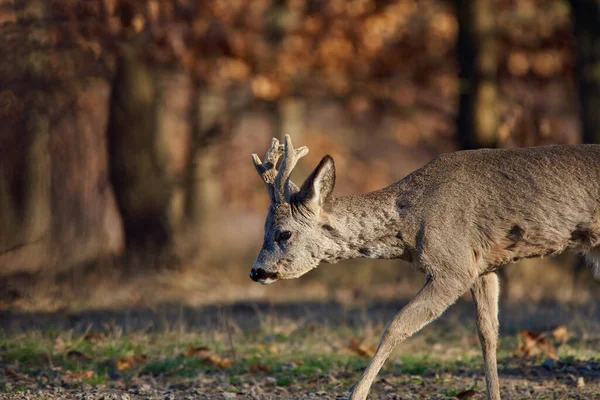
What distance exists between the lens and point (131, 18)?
474 inches

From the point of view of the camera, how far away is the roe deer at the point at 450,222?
260 inches

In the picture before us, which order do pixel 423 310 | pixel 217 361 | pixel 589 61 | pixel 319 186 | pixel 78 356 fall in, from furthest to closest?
pixel 589 61 → pixel 78 356 → pixel 217 361 → pixel 319 186 → pixel 423 310

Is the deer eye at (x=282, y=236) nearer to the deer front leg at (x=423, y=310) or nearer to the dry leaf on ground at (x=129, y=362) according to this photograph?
the deer front leg at (x=423, y=310)

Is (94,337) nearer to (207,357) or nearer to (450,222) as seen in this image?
(207,357)

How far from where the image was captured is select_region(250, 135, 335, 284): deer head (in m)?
6.94

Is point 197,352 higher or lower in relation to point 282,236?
lower

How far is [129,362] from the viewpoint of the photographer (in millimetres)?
8289

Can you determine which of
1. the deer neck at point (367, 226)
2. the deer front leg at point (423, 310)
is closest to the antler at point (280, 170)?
the deer neck at point (367, 226)

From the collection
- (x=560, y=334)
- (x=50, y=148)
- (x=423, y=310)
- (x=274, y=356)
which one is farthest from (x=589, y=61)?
(x=423, y=310)

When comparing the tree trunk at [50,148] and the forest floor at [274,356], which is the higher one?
the tree trunk at [50,148]

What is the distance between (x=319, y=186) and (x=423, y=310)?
1.15 meters

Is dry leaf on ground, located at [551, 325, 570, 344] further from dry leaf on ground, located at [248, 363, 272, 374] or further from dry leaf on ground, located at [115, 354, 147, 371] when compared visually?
dry leaf on ground, located at [115, 354, 147, 371]

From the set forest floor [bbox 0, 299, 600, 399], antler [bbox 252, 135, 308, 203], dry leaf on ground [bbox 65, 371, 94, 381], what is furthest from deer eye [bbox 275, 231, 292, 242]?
dry leaf on ground [bbox 65, 371, 94, 381]

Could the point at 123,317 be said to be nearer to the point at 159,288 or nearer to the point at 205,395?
the point at 159,288
